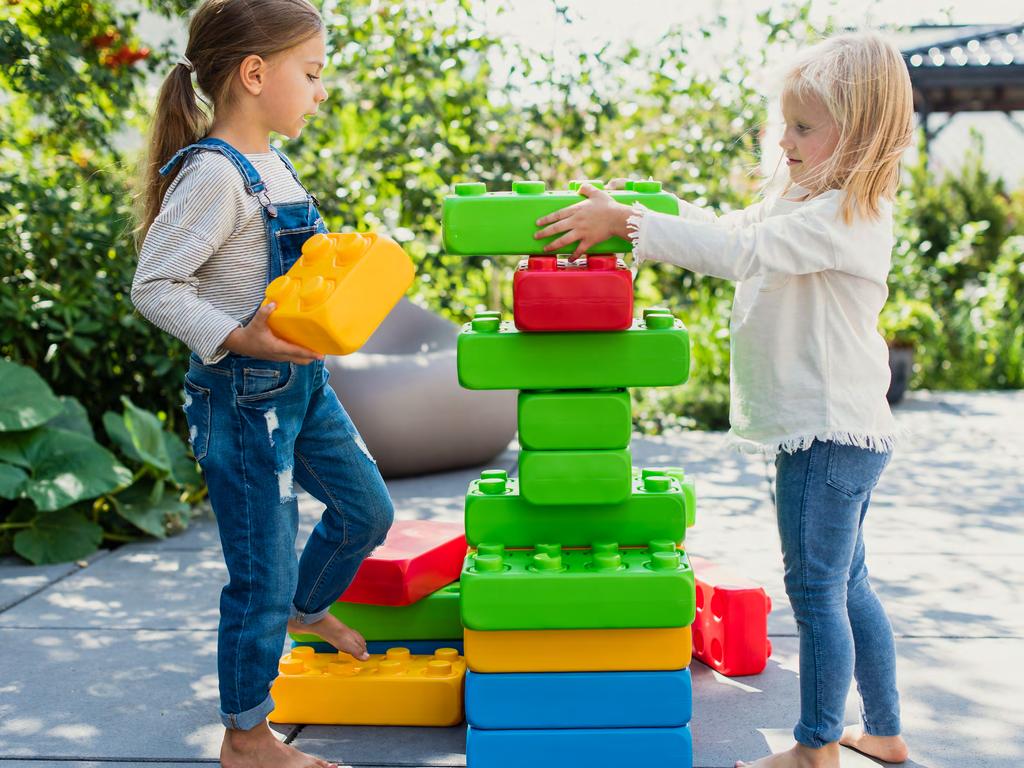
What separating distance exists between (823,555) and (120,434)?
340cm

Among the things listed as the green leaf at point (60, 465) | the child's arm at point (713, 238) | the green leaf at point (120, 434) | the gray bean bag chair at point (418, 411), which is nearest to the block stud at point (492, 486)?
the child's arm at point (713, 238)

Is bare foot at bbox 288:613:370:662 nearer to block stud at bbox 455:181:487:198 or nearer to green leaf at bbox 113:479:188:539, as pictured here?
block stud at bbox 455:181:487:198

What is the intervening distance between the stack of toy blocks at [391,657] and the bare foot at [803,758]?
0.77m

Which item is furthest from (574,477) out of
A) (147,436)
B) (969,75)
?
(969,75)

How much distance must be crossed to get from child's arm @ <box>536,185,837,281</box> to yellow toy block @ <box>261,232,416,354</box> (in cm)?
35

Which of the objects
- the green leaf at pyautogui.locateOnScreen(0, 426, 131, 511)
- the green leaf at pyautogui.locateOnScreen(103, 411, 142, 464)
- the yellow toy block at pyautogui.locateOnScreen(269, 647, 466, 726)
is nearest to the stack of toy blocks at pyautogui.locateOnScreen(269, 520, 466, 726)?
the yellow toy block at pyautogui.locateOnScreen(269, 647, 466, 726)

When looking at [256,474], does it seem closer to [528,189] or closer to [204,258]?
[204,258]

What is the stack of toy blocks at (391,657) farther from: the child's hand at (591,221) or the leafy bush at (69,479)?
the leafy bush at (69,479)

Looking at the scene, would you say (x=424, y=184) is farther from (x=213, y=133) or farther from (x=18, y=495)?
(x=213, y=133)

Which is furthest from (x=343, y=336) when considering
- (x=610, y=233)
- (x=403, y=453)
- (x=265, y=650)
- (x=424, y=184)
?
(x=424, y=184)

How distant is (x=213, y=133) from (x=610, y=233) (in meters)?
0.93

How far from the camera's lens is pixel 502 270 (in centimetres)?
735

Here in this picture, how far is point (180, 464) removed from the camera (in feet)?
16.4

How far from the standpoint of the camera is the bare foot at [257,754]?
2537mm
